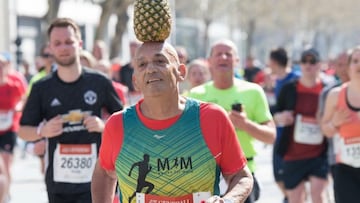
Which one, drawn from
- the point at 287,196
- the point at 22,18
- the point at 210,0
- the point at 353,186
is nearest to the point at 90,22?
the point at 22,18

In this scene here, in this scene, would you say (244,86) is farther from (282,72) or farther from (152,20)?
(282,72)

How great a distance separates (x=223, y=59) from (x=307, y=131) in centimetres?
251

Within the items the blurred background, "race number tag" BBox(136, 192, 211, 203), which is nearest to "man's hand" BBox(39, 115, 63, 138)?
"race number tag" BBox(136, 192, 211, 203)

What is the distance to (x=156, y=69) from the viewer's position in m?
3.97

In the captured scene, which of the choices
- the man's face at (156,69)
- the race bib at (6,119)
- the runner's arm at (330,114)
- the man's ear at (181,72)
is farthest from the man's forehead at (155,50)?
the race bib at (6,119)

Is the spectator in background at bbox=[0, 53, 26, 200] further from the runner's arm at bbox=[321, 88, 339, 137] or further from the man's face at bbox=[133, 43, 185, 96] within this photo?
the man's face at bbox=[133, 43, 185, 96]

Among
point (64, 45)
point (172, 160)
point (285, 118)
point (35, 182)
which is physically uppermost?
point (64, 45)

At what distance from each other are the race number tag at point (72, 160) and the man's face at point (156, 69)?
2.63 metres

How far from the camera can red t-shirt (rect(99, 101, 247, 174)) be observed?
4070mm

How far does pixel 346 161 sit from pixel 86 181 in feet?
7.01

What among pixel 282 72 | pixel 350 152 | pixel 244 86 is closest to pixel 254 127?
pixel 244 86

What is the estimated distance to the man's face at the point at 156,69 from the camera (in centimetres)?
397

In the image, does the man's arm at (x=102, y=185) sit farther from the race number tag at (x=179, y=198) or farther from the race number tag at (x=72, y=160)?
the race number tag at (x=72, y=160)

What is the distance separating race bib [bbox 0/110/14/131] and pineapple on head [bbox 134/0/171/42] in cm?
699
